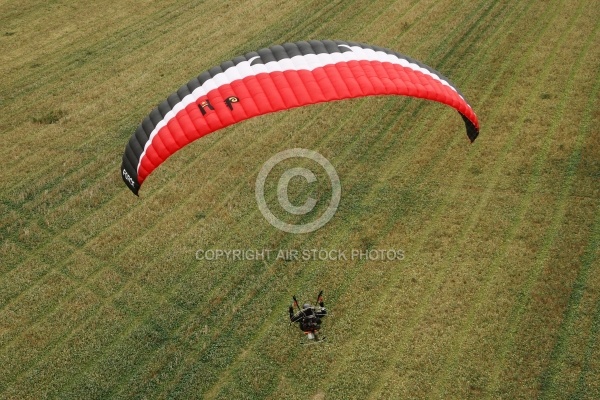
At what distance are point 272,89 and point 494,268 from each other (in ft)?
24.2

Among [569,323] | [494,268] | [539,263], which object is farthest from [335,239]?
[569,323]

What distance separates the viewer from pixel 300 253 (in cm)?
1542

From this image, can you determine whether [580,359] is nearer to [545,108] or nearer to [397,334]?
[397,334]

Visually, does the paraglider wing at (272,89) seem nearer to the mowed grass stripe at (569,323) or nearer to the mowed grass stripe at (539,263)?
the mowed grass stripe at (539,263)

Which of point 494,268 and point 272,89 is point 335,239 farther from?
point 272,89

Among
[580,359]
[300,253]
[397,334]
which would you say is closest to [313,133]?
[300,253]

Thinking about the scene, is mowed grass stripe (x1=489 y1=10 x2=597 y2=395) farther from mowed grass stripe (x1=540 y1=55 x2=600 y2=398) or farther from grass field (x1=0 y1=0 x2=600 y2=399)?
mowed grass stripe (x1=540 y1=55 x2=600 y2=398)

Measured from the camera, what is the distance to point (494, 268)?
14547 mm

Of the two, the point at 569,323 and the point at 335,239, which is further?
the point at 335,239

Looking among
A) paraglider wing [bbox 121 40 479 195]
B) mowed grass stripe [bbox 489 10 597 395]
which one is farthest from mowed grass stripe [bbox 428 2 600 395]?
paraglider wing [bbox 121 40 479 195]

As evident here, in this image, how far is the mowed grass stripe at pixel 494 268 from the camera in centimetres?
1251

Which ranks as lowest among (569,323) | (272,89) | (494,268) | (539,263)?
(569,323)

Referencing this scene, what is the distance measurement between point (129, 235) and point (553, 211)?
12.1 metres

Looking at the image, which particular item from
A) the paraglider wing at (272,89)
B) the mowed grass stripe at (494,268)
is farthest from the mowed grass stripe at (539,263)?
the paraglider wing at (272,89)
